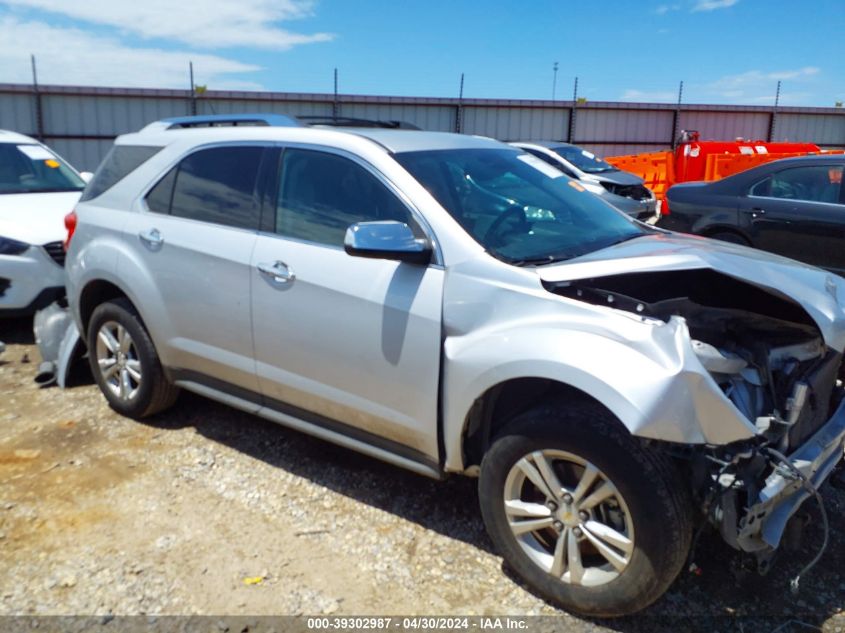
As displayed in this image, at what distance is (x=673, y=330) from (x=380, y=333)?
123cm

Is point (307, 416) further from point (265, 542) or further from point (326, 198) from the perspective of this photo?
point (326, 198)

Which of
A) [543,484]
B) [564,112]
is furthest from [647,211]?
[543,484]

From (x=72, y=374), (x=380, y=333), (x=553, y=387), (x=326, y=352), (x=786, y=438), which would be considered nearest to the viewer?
(x=786, y=438)

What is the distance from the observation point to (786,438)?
2695 mm

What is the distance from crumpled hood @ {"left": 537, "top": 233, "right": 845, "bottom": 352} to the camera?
9.20 feet

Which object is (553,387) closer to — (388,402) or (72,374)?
(388,402)

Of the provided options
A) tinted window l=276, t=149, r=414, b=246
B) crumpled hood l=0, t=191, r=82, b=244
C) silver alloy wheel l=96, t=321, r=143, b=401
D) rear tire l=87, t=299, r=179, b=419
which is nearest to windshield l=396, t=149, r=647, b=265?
tinted window l=276, t=149, r=414, b=246

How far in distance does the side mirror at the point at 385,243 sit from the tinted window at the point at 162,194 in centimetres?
164

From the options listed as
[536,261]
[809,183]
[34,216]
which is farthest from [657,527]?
[809,183]

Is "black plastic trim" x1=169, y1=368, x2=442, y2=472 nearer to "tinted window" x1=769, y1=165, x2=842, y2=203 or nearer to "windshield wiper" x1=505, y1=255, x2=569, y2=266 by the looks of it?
"windshield wiper" x1=505, y1=255, x2=569, y2=266

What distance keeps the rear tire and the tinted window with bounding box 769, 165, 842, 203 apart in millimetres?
6535

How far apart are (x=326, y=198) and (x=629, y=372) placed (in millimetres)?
1716

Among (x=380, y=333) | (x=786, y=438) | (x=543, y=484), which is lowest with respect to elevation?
(x=543, y=484)

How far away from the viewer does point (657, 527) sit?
2.52m
